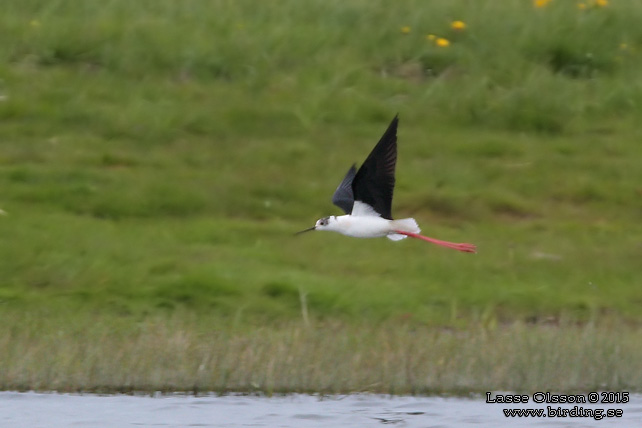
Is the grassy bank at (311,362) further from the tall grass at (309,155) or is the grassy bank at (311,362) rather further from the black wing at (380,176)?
the tall grass at (309,155)

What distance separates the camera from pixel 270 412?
678 centimetres

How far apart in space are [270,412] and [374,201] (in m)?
1.34

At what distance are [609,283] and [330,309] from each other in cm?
205

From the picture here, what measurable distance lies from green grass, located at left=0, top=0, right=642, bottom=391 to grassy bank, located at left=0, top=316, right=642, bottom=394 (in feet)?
0.95

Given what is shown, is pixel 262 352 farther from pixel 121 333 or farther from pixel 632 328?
pixel 632 328

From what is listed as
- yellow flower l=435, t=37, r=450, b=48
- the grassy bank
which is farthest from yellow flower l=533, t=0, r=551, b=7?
the grassy bank

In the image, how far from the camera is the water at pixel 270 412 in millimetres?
6605

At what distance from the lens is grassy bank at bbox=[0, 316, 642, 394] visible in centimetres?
696

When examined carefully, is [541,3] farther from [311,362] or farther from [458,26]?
[311,362]

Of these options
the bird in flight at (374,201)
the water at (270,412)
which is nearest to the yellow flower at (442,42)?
the bird in flight at (374,201)

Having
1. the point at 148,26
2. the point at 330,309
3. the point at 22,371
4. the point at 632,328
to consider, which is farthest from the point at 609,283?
the point at 148,26

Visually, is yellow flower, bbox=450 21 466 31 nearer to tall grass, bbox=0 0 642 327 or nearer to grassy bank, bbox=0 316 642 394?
tall grass, bbox=0 0 642 327

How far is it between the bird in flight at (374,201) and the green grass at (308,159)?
58cm

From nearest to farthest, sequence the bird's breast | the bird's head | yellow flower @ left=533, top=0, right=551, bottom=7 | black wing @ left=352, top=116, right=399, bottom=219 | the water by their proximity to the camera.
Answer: the water < black wing @ left=352, top=116, right=399, bottom=219 < the bird's breast < the bird's head < yellow flower @ left=533, top=0, right=551, bottom=7
